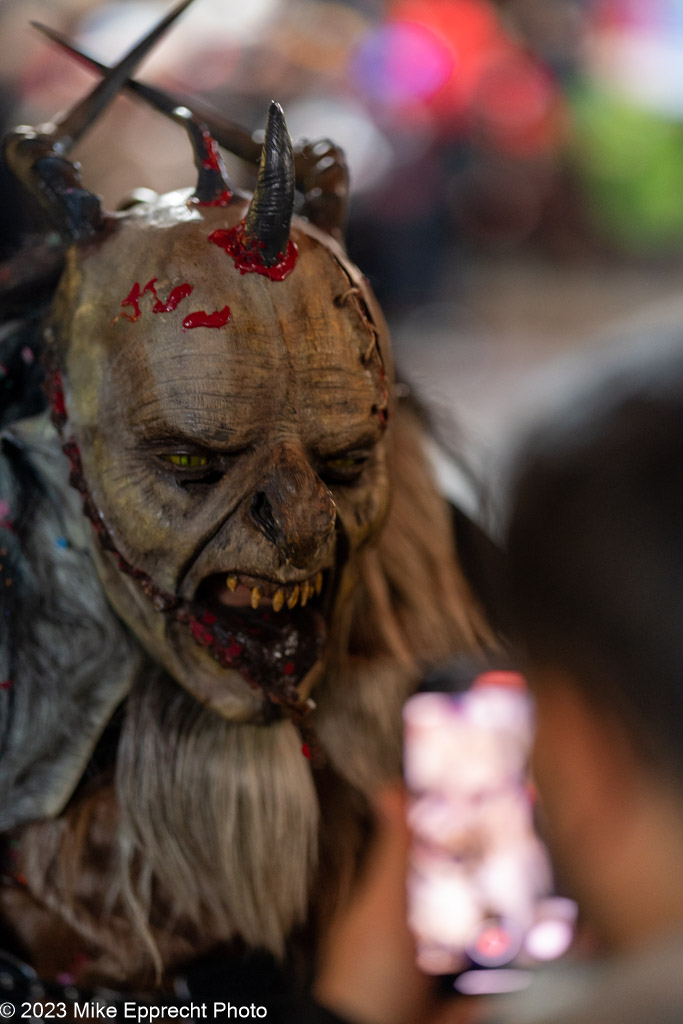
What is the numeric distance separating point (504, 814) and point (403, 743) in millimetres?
100

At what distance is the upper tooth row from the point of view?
550 millimetres

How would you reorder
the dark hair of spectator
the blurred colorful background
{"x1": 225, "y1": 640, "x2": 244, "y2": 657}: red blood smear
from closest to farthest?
the dark hair of spectator < {"x1": 225, "y1": 640, "x2": 244, "y2": 657}: red blood smear < the blurred colorful background

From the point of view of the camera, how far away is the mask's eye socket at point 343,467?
56 cm

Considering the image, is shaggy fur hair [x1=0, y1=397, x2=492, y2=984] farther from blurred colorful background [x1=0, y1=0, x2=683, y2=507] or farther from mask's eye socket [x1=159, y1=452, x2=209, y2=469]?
blurred colorful background [x1=0, y1=0, x2=683, y2=507]

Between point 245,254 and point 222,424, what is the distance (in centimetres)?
9

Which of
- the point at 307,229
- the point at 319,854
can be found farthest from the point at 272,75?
the point at 319,854

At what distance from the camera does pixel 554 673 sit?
0.56 m

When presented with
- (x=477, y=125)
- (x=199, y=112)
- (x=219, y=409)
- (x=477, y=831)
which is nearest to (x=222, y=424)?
(x=219, y=409)

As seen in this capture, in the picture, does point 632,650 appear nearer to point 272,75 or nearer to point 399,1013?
point 399,1013

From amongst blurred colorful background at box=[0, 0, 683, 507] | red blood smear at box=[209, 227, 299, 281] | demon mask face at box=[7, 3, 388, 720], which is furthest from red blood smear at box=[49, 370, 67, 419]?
blurred colorful background at box=[0, 0, 683, 507]

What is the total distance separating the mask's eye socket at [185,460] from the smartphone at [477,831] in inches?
10.0

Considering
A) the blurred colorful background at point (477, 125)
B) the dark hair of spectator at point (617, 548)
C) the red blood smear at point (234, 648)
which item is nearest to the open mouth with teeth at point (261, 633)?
the red blood smear at point (234, 648)

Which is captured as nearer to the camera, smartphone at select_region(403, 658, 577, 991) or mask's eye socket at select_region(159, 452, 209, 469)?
mask's eye socket at select_region(159, 452, 209, 469)

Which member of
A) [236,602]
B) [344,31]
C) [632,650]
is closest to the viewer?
[632,650]
